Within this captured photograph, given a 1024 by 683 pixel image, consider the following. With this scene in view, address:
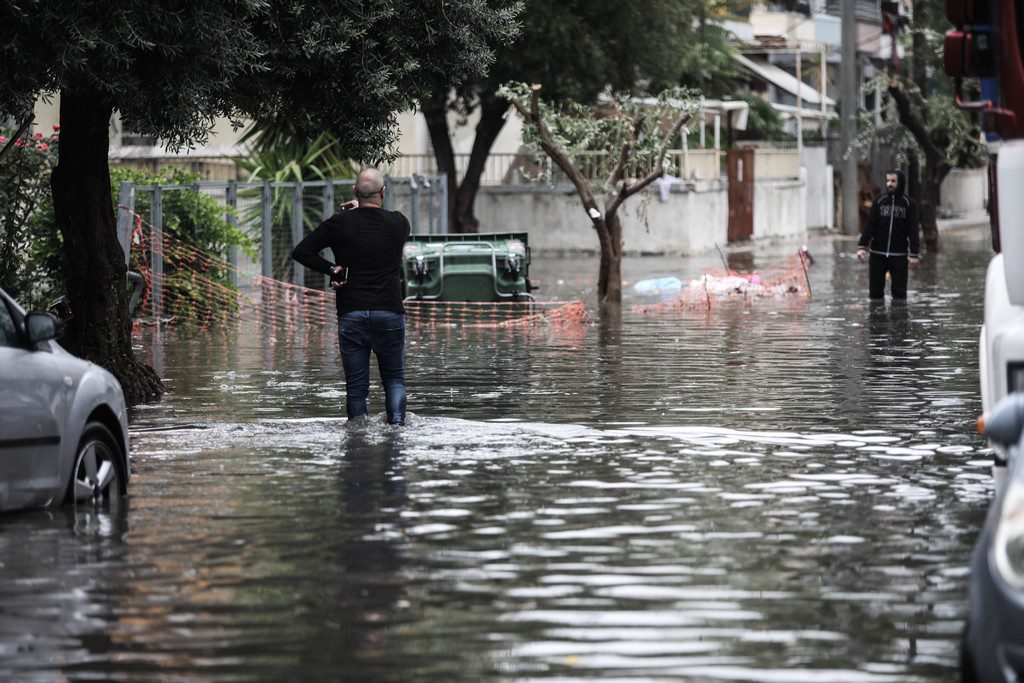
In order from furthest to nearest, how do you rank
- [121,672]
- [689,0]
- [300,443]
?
[689,0], [300,443], [121,672]

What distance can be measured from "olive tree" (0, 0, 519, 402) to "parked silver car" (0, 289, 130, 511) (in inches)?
149

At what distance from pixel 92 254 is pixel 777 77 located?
161ft

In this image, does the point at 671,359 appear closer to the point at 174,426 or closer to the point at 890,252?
the point at 174,426

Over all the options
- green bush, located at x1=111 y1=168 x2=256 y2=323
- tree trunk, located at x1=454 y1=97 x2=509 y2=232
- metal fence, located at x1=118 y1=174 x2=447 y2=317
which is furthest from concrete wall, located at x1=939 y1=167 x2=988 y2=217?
green bush, located at x1=111 y1=168 x2=256 y2=323

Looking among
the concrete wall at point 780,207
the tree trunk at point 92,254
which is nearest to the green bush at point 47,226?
the tree trunk at point 92,254

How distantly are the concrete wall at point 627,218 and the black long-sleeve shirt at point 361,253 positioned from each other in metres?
29.3

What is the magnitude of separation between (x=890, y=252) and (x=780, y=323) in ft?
10.6

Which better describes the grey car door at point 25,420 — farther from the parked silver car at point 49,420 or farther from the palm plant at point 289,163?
the palm plant at point 289,163

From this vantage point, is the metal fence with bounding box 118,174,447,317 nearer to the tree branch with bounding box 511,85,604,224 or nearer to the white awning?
the tree branch with bounding box 511,85,604,224

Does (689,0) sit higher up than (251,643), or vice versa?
(689,0)

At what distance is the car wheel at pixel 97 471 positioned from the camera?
9.43m

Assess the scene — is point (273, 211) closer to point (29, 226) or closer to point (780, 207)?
point (29, 226)

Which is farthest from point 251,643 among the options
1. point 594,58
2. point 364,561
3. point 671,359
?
point 594,58

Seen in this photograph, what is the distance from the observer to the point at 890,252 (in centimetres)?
2539
